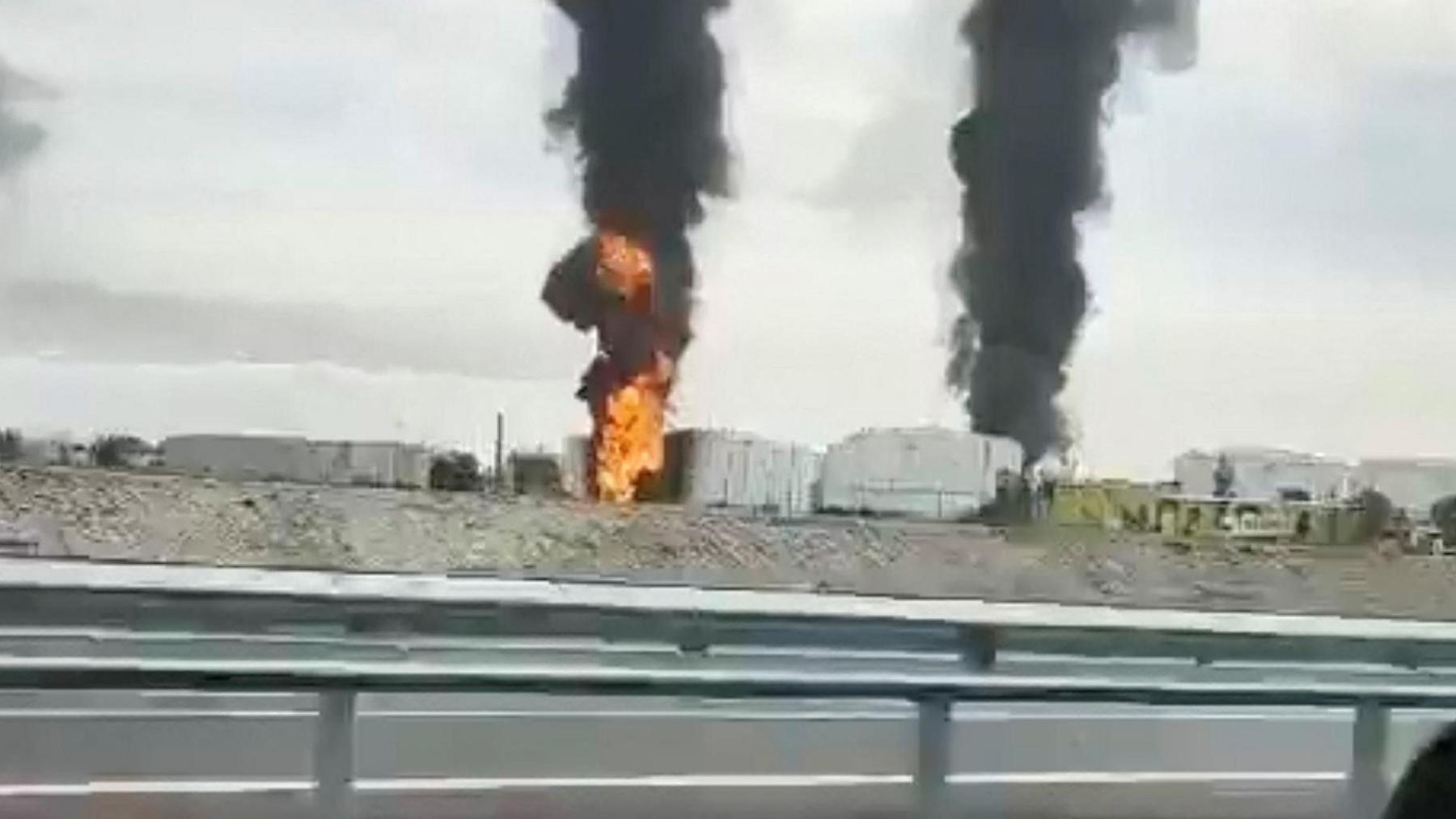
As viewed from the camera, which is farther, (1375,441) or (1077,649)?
(1375,441)

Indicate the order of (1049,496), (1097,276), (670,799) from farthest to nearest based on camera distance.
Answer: (1097,276)
(1049,496)
(670,799)

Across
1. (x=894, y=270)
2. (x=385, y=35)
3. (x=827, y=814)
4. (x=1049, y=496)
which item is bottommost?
(x=827, y=814)

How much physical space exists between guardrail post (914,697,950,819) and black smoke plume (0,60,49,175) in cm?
433

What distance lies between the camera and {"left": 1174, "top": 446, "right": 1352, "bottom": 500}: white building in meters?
8.02

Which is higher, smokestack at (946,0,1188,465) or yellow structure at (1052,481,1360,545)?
smokestack at (946,0,1188,465)

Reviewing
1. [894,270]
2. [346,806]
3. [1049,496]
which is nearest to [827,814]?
[346,806]

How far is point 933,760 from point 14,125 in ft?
14.7

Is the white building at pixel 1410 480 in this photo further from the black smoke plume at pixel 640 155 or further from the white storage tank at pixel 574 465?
the white storage tank at pixel 574 465

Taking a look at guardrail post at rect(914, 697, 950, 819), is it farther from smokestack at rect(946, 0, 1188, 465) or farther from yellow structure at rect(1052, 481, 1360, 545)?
smokestack at rect(946, 0, 1188, 465)

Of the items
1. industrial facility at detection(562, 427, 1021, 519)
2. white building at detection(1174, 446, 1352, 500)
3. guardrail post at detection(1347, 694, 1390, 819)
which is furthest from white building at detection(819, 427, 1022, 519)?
guardrail post at detection(1347, 694, 1390, 819)

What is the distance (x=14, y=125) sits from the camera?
736 centimetres

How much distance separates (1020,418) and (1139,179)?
105cm

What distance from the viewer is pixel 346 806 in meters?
4.02

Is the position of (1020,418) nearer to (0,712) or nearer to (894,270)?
(894,270)
